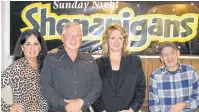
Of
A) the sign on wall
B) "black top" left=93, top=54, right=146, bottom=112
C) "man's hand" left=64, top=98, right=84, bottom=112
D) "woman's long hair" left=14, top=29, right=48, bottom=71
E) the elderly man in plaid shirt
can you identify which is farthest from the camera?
the sign on wall

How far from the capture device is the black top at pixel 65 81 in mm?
2523

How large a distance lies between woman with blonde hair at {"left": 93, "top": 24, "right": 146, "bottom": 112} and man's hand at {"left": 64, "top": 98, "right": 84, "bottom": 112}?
34cm

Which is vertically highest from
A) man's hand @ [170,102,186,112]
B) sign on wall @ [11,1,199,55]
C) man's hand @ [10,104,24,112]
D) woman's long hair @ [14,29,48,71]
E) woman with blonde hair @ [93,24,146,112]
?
sign on wall @ [11,1,199,55]

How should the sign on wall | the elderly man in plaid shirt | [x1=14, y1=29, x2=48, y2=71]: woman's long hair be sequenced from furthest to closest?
the sign on wall, the elderly man in plaid shirt, [x1=14, y1=29, x2=48, y2=71]: woman's long hair

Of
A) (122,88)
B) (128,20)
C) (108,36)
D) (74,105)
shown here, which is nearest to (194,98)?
(122,88)

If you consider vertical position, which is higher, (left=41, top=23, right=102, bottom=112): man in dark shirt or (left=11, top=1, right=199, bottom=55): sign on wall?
(left=11, top=1, right=199, bottom=55): sign on wall

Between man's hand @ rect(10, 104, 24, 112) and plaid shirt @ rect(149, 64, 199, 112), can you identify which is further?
plaid shirt @ rect(149, 64, 199, 112)

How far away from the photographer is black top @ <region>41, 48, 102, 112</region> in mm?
2523

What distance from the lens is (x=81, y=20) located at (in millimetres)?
4469

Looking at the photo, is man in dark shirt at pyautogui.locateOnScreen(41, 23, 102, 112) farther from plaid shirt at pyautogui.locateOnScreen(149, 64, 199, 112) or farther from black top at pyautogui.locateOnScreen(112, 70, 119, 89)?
plaid shirt at pyautogui.locateOnScreen(149, 64, 199, 112)

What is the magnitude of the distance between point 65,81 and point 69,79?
0.13ft

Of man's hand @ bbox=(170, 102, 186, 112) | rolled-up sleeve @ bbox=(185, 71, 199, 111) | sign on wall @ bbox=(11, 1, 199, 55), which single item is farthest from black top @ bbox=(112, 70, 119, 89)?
sign on wall @ bbox=(11, 1, 199, 55)

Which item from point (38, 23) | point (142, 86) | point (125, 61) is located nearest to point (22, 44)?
point (125, 61)

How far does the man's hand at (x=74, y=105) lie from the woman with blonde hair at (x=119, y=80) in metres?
0.34
